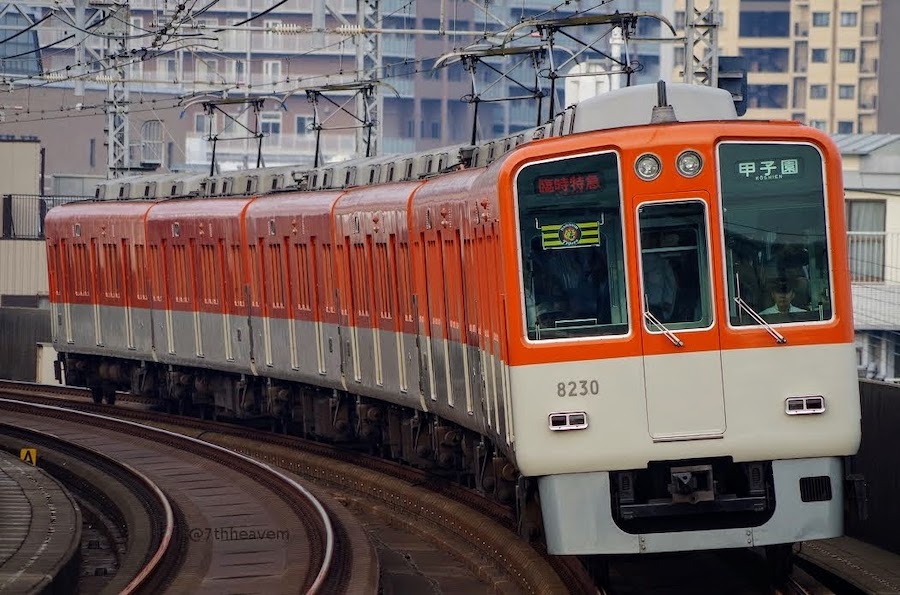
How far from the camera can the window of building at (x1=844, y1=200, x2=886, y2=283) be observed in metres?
32.1

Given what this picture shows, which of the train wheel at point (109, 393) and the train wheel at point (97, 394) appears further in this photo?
the train wheel at point (97, 394)

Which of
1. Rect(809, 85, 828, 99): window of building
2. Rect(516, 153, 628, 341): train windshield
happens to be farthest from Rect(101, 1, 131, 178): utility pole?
Rect(809, 85, 828, 99): window of building

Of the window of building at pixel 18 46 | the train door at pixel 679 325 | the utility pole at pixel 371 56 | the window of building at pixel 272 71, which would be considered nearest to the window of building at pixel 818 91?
the window of building at pixel 272 71

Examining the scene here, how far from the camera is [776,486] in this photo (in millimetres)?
10984

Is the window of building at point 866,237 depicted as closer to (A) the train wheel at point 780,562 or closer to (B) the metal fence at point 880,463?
(B) the metal fence at point 880,463

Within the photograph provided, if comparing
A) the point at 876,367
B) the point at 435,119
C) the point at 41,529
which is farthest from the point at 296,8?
the point at 41,529

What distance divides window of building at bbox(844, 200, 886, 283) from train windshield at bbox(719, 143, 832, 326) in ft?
70.4

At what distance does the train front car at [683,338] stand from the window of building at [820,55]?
4094 inches

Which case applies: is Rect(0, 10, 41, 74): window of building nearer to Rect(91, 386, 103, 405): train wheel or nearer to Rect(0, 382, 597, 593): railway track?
Rect(91, 386, 103, 405): train wheel

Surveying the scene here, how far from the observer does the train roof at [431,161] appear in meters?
12.0

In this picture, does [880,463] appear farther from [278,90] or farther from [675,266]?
[278,90]

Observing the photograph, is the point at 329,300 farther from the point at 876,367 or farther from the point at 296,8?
the point at 296,8

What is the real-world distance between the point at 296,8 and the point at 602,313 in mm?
91674

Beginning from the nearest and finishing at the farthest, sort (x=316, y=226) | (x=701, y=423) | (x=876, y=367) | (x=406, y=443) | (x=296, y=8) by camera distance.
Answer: (x=701, y=423)
(x=406, y=443)
(x=316, y=226)
(x=876, y=367)
(x=296, y=8)
